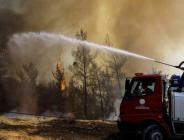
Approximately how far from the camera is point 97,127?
1834 centimetres

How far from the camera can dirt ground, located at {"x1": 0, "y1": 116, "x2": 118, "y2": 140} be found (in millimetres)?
16094

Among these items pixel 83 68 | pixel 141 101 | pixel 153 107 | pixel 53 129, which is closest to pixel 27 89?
pixel 83 68

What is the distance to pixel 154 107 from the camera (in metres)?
14.8

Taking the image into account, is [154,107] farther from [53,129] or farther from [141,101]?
[53,129]

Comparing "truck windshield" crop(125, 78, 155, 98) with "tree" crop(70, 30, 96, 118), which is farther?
"tree" crop(70, 30, 96, 118)

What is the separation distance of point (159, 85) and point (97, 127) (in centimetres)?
460

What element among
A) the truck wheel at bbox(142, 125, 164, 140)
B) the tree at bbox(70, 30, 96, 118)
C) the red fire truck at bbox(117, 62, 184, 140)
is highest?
the tree at bbox(70, 30, 96, 118)

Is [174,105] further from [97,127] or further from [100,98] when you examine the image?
[100,98]

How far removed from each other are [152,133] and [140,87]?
1.71m

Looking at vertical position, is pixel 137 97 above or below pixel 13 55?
below

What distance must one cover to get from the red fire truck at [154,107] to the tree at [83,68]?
31.2 meters

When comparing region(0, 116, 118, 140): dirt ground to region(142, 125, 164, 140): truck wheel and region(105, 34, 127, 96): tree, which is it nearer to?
region(142, 125, 164, 140): truck wheel

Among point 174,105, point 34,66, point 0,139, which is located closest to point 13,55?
point 34,66

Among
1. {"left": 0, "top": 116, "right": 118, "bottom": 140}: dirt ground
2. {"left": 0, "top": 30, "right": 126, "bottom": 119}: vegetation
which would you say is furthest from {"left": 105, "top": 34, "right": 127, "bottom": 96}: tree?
{"left": 0, "top": 116, "right": 118, "bottom": 140}: dirt ground
